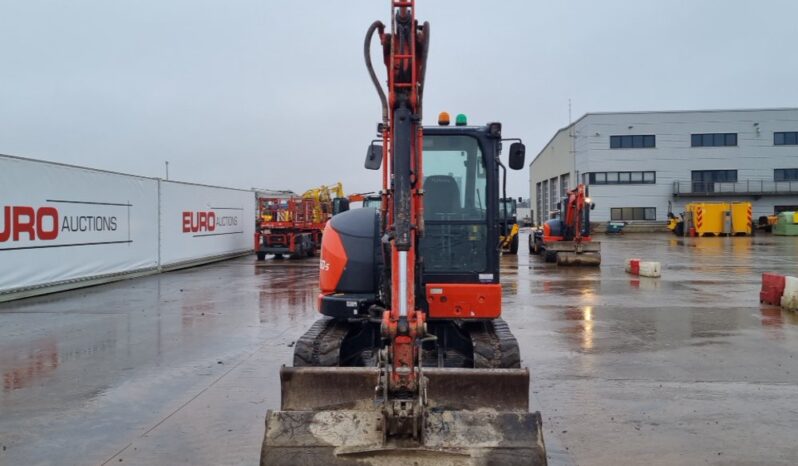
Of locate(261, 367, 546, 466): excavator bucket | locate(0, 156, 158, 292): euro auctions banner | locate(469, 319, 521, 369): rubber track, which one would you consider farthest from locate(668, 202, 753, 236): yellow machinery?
locate(261, 367, 546, 466): excavator bucket

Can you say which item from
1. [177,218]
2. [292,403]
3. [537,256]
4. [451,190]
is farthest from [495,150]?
[537,256]

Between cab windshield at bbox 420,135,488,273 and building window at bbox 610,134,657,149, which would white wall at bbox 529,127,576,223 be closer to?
building window at bbox 610,134,657,149

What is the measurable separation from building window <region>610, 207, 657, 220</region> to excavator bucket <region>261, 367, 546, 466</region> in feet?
164

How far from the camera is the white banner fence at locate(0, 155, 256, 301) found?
13570 millimetres

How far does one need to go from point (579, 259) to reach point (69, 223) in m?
15.9

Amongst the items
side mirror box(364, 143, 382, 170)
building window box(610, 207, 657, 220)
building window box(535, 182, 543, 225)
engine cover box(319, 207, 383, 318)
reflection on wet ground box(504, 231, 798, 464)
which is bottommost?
reflection on wet ground box(504, 231, 798, 464)

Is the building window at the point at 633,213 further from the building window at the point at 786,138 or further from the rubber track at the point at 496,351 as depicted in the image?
the rubber track at the point at 496,351

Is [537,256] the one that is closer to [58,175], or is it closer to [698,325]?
[698,325]

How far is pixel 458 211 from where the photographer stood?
19.0ft

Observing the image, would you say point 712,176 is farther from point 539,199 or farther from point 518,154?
point 518,154

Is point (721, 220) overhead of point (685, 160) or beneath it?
beneath

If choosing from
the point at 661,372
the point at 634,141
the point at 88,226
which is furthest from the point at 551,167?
the point at 661,372

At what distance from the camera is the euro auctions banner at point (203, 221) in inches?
821

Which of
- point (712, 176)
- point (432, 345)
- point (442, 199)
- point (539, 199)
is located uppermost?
point (712, 176)
